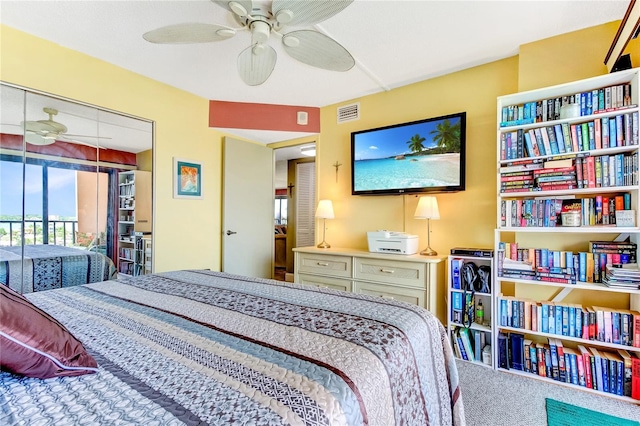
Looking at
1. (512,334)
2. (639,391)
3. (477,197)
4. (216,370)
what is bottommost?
(639,391)

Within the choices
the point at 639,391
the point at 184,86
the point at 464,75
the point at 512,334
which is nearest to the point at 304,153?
the point at 184,86

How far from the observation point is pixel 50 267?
2303 mm

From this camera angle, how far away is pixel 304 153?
5023 millimetres

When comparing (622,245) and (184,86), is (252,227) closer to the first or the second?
(184,86)

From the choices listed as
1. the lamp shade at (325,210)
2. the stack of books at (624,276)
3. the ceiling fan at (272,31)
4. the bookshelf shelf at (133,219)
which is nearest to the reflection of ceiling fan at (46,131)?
the bookshelf shelf at (133,219)

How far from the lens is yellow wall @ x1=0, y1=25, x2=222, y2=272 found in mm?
2230

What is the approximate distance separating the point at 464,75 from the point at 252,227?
116 inches

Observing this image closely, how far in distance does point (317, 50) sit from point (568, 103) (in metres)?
1.86

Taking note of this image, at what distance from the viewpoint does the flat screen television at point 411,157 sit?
2.63 m

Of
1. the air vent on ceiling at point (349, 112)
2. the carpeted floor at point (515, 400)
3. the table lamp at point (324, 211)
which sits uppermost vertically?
the air vent on ceiling at point (349, 112)

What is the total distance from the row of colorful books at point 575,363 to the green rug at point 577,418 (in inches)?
10.6

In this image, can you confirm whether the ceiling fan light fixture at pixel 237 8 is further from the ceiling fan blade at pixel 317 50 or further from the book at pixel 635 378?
the book at pixel 635 378

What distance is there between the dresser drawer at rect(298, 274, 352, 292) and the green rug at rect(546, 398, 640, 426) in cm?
159

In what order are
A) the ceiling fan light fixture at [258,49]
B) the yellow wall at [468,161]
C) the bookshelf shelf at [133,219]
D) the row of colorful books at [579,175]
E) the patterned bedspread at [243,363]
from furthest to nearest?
the bookshelf shelf at [133,219], the yellow wall at [468,161], the row of colorful books at [579,175], the ceiling fan light fixture at [258,49], the patterned bedspread at [243,363]
